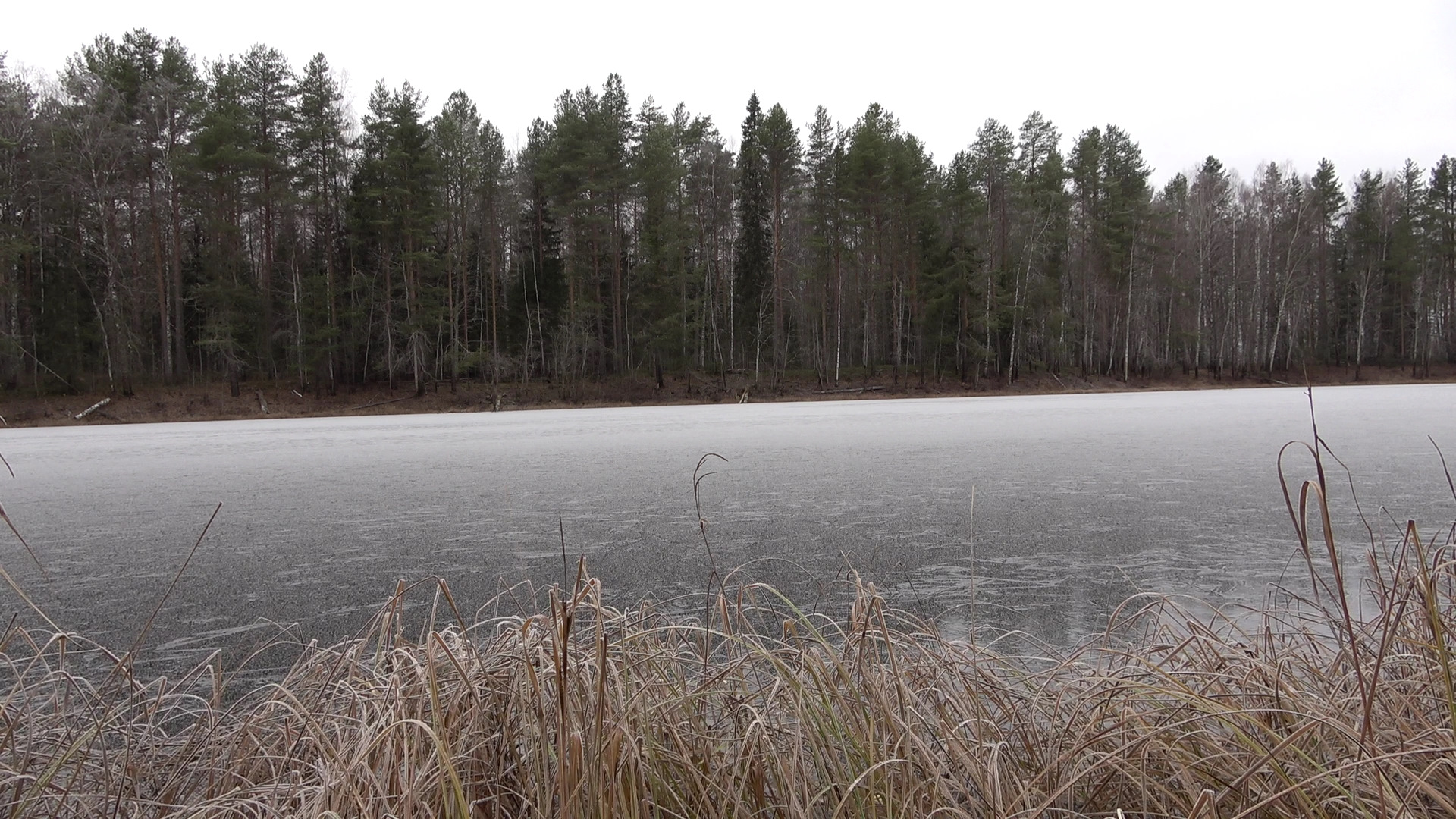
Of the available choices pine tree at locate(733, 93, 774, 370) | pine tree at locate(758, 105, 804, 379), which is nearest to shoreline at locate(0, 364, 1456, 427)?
pine tree at locate(758, 105, 804, 379)

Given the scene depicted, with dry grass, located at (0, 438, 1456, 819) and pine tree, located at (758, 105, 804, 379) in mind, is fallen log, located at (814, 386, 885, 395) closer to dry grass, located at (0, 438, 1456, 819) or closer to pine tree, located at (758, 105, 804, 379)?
pine tree, located at (758, 105, 804, 379)

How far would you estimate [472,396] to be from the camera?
29.3 m

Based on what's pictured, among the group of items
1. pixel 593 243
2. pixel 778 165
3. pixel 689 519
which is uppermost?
pixel 778 165

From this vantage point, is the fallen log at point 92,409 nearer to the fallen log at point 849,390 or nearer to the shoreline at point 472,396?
the shoreline at point 472,396

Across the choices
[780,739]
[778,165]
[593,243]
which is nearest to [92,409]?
[593,243]

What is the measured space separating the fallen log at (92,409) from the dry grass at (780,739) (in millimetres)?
26682

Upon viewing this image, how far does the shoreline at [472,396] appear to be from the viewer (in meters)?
24.4

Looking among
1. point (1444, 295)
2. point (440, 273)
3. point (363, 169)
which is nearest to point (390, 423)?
point (440, 273)

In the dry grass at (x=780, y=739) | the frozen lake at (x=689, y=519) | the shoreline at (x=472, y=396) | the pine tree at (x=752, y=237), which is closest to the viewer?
the dry grass at (x=780, y=739)

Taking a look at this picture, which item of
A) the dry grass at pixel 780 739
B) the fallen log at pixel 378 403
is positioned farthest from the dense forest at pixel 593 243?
the dry grass at pixel 780 739

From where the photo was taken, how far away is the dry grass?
138cm

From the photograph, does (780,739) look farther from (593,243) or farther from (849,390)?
(849,390)

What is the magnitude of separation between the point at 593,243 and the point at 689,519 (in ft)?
88.9

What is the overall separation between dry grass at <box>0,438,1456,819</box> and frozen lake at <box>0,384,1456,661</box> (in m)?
0.50
